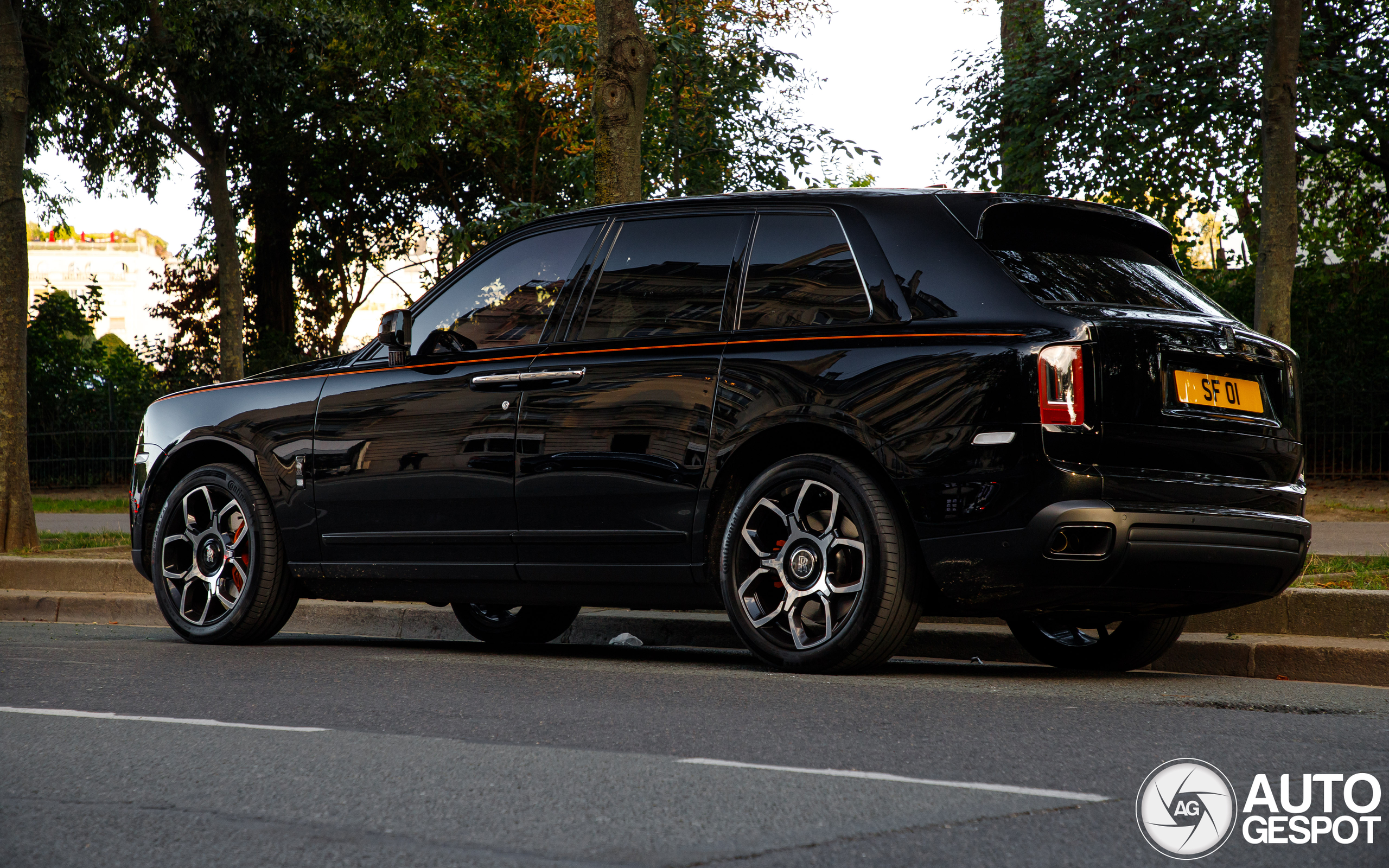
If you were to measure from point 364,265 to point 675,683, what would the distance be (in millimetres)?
26453

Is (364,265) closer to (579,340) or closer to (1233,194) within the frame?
(1233,194)

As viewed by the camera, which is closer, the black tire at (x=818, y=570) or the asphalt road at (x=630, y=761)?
the asphalt road at (x=630, y=761)

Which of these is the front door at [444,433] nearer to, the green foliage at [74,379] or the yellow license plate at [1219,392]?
the yellow license plate at [1219,392]

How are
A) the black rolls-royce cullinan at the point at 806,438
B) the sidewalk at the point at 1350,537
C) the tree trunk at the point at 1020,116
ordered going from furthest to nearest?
the tree trunk at the point at 1020,116 < the sidewalk at the point at 1350,537 < the black rolls-royce cullinan at the point at 806,438

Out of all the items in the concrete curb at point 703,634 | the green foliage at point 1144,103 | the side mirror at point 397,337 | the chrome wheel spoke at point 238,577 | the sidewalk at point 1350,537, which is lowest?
the concrete curb at point 703,634

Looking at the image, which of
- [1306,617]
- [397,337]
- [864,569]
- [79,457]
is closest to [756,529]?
[864,569]

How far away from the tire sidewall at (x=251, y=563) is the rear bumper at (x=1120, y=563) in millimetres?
3391

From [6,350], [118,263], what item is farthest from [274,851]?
[118,263]

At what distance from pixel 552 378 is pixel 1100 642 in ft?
8.52

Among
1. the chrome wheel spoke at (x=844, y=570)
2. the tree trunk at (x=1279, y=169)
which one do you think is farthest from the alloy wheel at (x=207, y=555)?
the tree trunk at (x=1279, y=169)

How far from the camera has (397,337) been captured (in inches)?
253

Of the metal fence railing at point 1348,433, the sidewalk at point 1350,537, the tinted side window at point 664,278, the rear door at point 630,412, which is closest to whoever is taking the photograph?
the rear door at point 630,412

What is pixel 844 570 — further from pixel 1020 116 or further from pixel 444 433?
pixel 1020 116

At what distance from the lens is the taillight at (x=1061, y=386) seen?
15.6 ft
